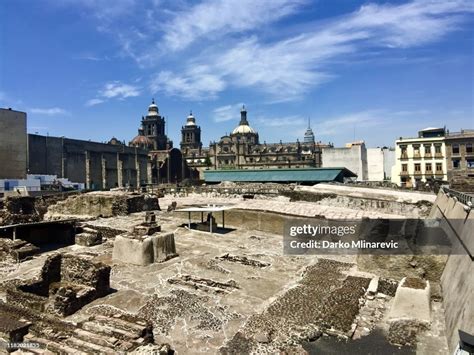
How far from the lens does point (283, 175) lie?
4284cm

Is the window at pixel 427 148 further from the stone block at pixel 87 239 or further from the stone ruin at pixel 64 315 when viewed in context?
the stone ruin at pixel 64 315

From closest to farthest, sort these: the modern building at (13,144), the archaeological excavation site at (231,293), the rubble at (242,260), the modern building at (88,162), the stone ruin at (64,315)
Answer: the stone ruin at (64,315) → the archaeological excavation site at (231,293) → the rubble at (242,260) → the modern building at (13,144) → the modern building at (88,162)

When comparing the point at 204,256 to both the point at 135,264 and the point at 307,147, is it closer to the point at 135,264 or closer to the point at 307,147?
the point at 135,264

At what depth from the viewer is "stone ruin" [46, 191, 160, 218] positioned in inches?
897

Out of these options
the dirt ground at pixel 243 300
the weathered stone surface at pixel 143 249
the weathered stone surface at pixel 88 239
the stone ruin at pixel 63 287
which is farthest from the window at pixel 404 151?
the stone ruin at pixel 63 287

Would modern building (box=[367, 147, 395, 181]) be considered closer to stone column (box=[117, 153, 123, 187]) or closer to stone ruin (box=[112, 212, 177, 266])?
stone column (box=[117, 153, 123, 187])

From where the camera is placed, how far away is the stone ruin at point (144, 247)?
12.6 metres

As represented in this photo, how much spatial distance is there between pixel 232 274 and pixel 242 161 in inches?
2828

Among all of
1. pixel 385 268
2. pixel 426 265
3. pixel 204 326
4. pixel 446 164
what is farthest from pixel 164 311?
pixel 446 164

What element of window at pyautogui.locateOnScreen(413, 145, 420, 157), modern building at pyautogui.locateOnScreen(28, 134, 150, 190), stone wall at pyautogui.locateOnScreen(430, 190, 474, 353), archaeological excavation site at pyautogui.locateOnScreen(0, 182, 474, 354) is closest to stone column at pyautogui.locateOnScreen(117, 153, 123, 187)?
modern building at pyautogui.locateOnScreen(28, 134, 150, 190)

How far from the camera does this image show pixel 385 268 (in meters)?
10.4

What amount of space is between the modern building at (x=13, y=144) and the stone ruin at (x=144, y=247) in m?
39.1

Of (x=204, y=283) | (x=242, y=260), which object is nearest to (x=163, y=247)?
(x=242, y=260)

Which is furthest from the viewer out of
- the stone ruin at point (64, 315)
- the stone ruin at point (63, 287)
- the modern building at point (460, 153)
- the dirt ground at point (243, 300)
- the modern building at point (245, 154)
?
the modern building at point (245, 154)
